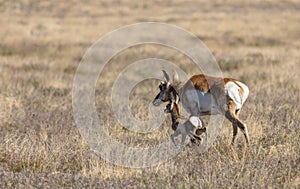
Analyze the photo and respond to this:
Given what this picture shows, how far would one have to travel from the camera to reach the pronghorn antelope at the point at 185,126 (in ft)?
23.3

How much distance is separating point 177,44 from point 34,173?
2262cm

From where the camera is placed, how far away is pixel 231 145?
723 cm

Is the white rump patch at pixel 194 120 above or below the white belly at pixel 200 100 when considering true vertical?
below

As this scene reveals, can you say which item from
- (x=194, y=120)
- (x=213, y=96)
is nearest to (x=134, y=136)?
(x=194, y=120)

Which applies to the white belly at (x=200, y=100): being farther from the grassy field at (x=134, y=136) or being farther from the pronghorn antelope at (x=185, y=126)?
the grassy field at (x=134, y=136)

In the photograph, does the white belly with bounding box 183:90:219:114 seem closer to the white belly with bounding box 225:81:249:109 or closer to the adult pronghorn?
the adult pronghorn

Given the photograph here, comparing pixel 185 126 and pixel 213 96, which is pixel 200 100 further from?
pixel 185 126

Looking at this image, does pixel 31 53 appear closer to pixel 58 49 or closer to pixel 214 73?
pixel 58 49

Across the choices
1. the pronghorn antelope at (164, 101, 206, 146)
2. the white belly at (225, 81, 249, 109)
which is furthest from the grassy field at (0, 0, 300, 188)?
the white belly at (225, 81, 249, 109)

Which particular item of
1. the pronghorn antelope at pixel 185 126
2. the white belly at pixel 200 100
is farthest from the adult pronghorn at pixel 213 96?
the pronghorn antelope at pixel 185 126

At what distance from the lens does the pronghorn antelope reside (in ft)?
23.3

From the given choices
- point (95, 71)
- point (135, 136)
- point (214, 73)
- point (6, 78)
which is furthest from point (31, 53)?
point (135, 136)

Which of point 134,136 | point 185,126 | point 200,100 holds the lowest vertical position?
point 134,136

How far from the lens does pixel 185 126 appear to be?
7223 mm
